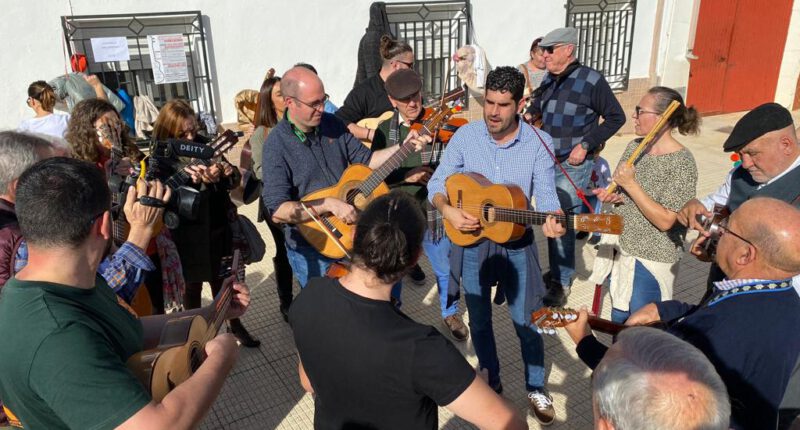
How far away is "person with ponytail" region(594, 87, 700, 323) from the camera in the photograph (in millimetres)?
3072

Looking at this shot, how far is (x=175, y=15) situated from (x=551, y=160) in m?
5.53

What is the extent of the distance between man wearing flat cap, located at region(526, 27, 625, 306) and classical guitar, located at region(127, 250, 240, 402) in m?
3.11

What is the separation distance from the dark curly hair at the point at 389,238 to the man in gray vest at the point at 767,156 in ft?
5.65

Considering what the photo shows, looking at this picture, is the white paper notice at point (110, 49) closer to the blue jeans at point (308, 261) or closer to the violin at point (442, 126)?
the violin at point (442, 126)

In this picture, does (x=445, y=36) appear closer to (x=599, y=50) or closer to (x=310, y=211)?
(x=599, y=50)

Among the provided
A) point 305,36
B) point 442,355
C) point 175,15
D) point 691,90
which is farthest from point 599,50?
point 442,355

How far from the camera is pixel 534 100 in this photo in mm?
4953

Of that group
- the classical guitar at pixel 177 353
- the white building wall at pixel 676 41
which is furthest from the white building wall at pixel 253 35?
the classical guitar at pixel 177 353

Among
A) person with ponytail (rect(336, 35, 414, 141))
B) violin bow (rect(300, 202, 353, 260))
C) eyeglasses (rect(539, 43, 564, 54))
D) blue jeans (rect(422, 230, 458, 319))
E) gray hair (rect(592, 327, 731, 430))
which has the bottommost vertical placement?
blue jeans (rect(422, 230, 458, 319))

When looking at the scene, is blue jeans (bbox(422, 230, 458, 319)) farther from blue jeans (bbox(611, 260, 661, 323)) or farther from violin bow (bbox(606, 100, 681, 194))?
violin bow (bbox(606, 100, 681, 194))

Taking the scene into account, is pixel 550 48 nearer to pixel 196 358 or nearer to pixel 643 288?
pixel 643 288

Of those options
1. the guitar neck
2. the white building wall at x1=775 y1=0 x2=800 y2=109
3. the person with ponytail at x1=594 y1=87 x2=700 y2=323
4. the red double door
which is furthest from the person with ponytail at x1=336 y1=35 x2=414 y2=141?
the white building wall at x1=775 y1=0 x2=800 y2=109

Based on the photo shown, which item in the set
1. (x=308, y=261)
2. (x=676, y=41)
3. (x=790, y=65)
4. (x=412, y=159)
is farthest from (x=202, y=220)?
(x=790, y=65)

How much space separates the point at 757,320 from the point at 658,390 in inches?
30.0
